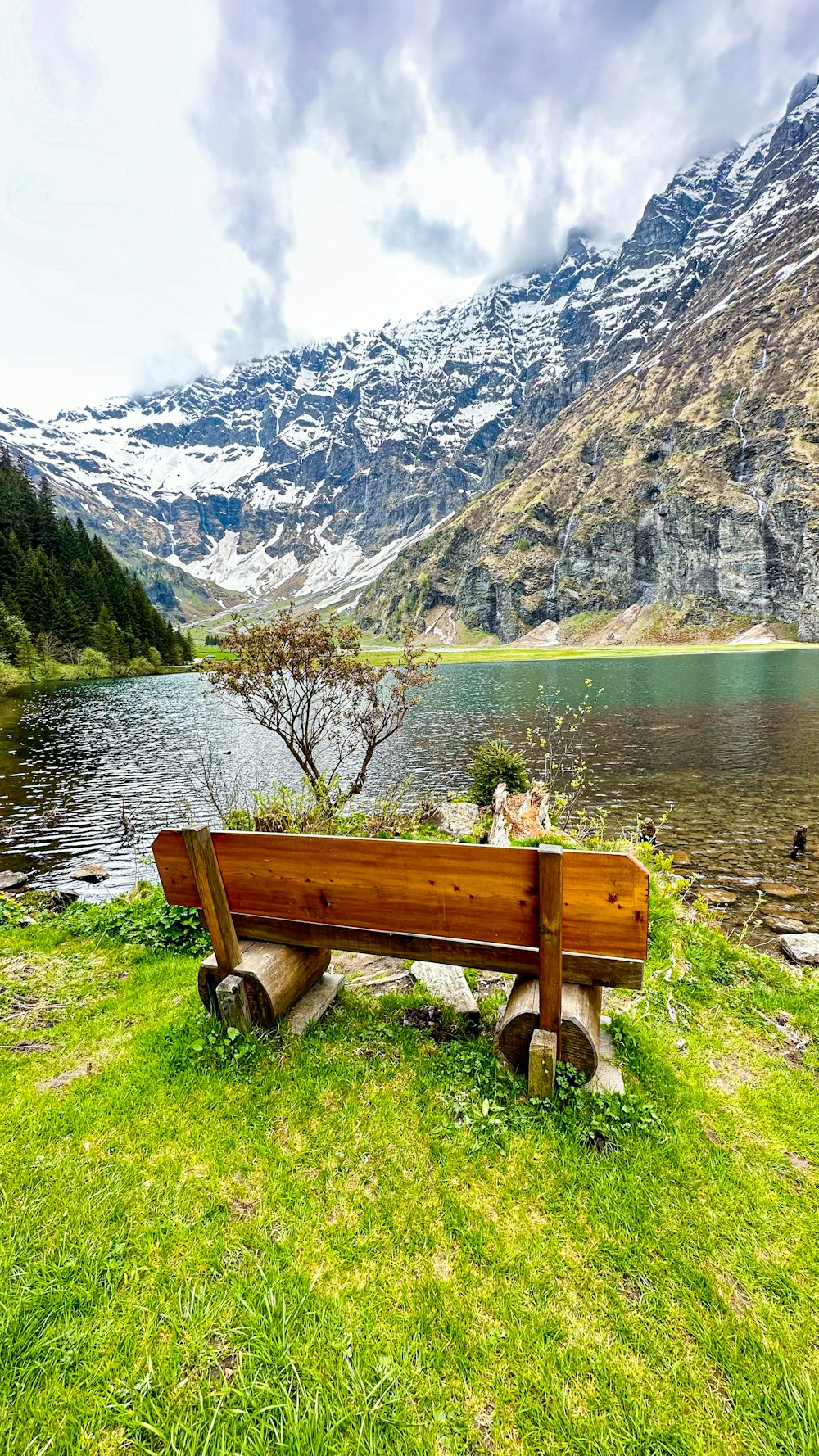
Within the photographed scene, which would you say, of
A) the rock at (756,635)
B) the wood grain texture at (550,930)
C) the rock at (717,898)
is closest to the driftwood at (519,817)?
the rock at (717,898)

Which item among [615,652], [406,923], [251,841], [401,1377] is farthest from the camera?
[615,652]

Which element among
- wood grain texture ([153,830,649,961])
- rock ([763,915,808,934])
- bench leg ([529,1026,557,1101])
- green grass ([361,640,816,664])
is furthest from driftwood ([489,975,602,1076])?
green grass ([361,640,816,664])

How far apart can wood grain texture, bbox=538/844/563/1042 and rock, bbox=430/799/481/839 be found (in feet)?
34.0

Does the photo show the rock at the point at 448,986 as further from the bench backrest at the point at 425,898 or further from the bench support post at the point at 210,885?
the bench support post at the point at 210,885

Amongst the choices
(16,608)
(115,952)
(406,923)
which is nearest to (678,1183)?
→ (406,923)

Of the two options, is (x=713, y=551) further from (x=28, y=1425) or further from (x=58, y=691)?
(x=28, y=1425)

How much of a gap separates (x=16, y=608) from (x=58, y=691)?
17.4m

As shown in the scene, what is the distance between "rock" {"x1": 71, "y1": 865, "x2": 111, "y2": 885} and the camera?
16953 millimetres

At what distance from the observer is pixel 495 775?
57.3 ft

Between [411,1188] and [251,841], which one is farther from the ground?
[251,841]

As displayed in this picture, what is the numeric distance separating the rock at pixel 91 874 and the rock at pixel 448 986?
571 inches

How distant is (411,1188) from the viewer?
3.47 metres

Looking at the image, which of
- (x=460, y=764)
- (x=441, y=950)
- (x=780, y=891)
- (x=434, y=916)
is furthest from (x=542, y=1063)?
(x=460, y=764)

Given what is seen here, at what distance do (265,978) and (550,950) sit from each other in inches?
96.9
